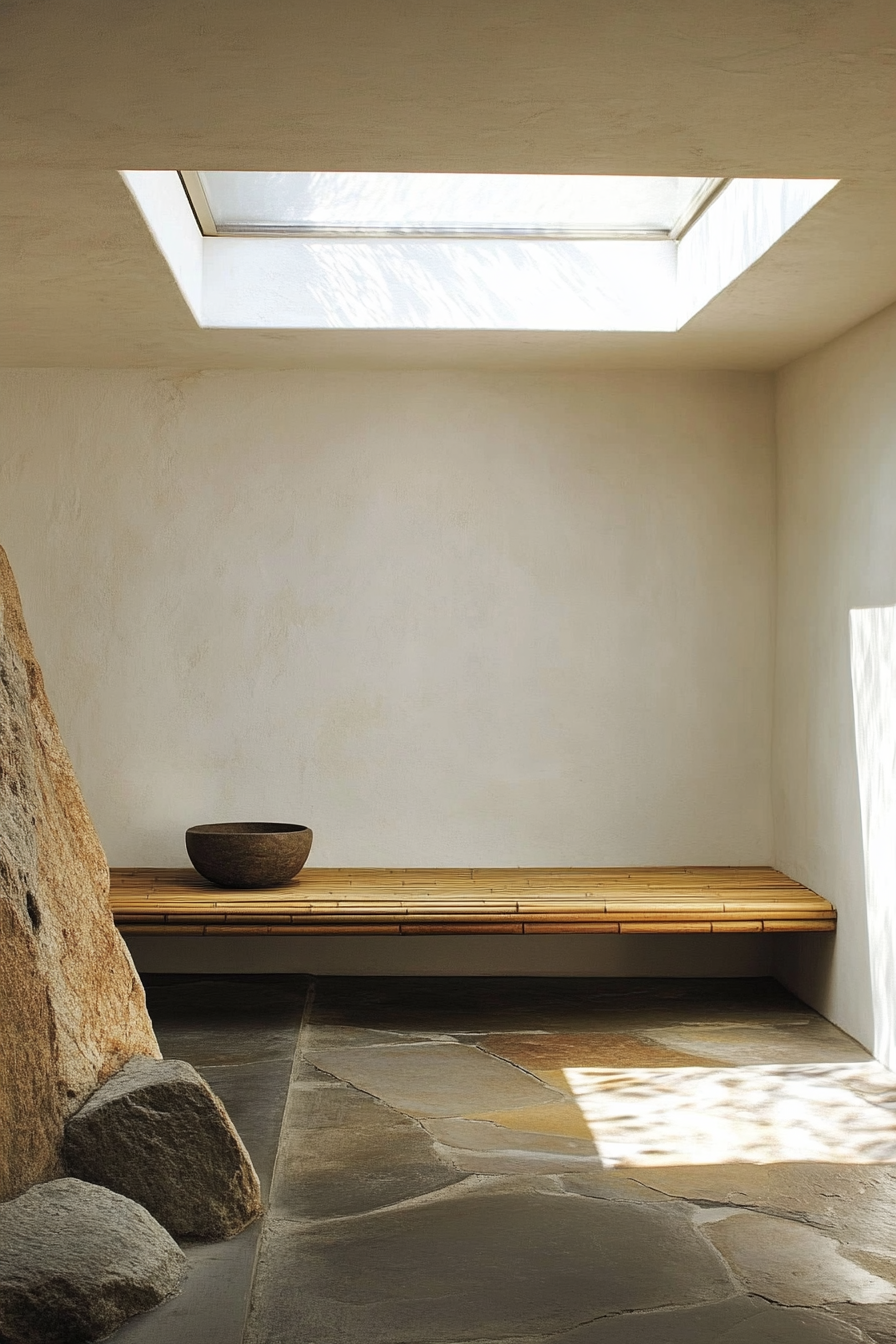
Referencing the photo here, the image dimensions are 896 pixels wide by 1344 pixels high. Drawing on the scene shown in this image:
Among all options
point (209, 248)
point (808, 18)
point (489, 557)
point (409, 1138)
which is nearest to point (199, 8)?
point (808, 18)

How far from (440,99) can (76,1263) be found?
247 cm

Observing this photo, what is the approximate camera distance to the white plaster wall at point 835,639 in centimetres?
421

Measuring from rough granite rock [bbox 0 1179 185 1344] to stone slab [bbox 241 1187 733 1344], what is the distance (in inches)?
9.4

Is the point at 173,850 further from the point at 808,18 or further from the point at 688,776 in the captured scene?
the point at 808,18

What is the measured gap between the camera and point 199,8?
232 centimetres

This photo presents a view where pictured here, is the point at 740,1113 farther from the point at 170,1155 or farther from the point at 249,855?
the point at 249,855

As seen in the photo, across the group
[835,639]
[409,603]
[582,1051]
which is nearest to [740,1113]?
[582,1051]

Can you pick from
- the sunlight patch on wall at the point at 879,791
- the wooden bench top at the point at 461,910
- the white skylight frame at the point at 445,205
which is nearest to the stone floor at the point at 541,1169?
the sunlight patch on wall at the point at 879,791

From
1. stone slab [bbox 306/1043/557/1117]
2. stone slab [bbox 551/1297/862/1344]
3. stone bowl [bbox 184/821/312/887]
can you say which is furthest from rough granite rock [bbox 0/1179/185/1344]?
stone bowl [bbox 184/821/312/887]

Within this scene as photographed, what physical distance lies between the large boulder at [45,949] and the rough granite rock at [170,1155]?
86 millimetres

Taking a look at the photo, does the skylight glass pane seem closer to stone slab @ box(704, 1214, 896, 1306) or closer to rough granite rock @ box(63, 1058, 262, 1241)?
rough granite rock @ box(63, 1058, 262, 1241)

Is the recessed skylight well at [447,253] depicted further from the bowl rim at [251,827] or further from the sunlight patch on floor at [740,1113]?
the sunlight patch on floor at [740,1113]

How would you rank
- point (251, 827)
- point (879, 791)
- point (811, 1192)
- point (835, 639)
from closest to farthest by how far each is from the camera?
point (811, 1192), point (879, 791), point (835, 639), point (251, 827)

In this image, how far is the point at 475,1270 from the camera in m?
2.71
